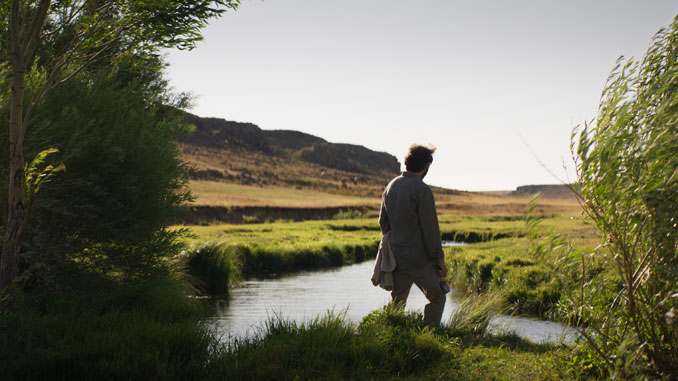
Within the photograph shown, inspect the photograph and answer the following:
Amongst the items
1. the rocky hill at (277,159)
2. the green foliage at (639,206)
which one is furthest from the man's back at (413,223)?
the rocky hill at (277,159)

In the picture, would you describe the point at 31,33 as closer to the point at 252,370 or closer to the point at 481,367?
the point at 252,370

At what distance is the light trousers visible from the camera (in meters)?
6.42

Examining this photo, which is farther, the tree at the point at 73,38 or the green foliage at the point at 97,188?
the green foliage at the point at 97,188

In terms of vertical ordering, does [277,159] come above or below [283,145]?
below

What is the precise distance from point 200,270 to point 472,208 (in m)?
68.2

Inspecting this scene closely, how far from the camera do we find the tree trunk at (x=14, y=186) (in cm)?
683

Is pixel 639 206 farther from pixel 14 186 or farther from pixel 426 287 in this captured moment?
pixel 14 186

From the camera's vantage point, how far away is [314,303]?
44.5 ft

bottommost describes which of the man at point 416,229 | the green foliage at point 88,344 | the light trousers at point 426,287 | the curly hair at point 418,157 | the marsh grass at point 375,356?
the green foliage at point 88,344

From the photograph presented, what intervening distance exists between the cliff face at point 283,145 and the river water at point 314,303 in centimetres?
11551

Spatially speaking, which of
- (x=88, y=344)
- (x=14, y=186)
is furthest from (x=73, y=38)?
(x=88, y=344)

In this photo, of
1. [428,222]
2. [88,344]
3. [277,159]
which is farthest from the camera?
[277,159]

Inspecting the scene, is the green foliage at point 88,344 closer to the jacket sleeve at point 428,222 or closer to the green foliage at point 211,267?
the jacket sleeve at point 428,222

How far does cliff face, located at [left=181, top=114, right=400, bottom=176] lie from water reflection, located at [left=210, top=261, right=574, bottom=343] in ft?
380
